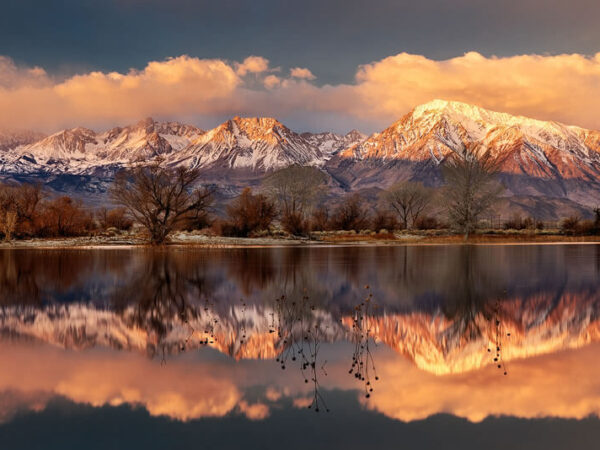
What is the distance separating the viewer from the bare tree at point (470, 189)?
83.6 metres

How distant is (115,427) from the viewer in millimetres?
8219

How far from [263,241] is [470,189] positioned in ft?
107

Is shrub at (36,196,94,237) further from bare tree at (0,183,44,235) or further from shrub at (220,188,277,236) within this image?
shrub at (220,188,277,236)

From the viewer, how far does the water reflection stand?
9391mm

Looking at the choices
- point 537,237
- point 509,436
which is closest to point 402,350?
point 509,436

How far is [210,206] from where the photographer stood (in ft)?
206

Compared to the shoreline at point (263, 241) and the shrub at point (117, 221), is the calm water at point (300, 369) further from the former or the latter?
the shrub at point (117, 221)

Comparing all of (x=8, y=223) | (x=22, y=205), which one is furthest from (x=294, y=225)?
(x=8, y=223)

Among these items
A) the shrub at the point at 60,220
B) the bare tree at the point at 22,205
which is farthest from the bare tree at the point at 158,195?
the bare tree at the point at 22,205

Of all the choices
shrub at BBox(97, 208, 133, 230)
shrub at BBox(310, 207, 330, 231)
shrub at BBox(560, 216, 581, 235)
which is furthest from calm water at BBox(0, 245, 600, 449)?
shrub at BBox(560, 216, 581, 235)

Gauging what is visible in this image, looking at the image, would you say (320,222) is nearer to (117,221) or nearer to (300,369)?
(117,221)

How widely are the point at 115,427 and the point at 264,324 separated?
25.0 ft

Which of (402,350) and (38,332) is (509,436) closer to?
(402,350)

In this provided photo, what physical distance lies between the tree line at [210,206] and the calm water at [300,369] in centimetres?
3938
